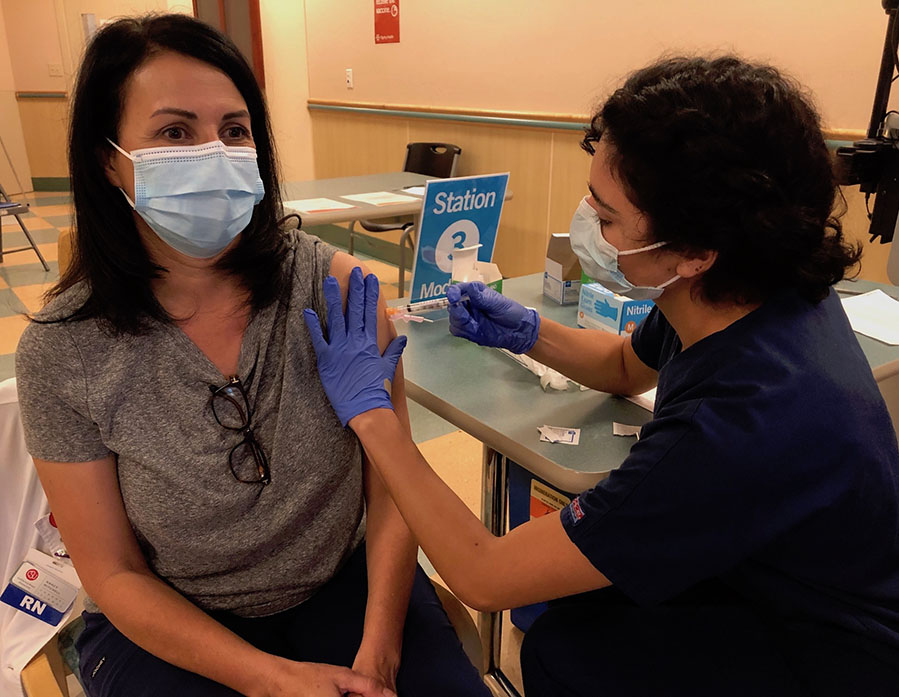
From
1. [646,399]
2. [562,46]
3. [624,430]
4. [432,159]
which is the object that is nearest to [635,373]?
[646,399]

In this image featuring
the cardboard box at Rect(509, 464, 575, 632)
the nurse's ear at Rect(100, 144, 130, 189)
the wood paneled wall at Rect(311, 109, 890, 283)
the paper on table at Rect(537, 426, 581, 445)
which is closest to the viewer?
the nurse's ear at Rect(100, 144, 130, 189)

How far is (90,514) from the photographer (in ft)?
3.32

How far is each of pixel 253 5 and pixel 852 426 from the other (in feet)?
20.5

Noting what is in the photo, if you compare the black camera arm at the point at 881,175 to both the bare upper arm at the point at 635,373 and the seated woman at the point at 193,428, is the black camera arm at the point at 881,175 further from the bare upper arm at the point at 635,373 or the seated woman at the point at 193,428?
the seated woman at the point at 193,428

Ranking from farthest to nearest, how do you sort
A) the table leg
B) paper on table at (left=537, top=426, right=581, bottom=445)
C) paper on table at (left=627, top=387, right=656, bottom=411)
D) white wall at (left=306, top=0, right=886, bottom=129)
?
white wall at (left=306, top=0, right=886, bottom=129) < the table leg < paper on table at (left=627, top=387, right=656, bottom=411) < paper on table at (left=537, top=426, right=581, bottom=445)

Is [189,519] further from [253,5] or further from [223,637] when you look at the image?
[253,5]

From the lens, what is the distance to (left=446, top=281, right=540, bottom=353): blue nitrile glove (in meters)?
1.40

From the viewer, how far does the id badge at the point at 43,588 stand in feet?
3.78

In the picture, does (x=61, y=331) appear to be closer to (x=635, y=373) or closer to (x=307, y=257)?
(x=307, y=257)

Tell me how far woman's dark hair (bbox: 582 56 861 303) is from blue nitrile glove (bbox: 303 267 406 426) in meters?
0.46

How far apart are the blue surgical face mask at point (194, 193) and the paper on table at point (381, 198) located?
7.33 ft

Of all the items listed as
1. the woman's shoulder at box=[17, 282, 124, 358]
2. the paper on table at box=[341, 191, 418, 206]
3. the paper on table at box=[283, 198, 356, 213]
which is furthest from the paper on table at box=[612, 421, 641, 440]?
the paper on table at box=[341, 191, 418, 206]

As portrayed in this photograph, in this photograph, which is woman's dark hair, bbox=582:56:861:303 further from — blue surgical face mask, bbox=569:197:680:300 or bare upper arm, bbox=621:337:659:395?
bare upper arm, bbox=621:337:659:395

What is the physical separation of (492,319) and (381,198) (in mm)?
2191
